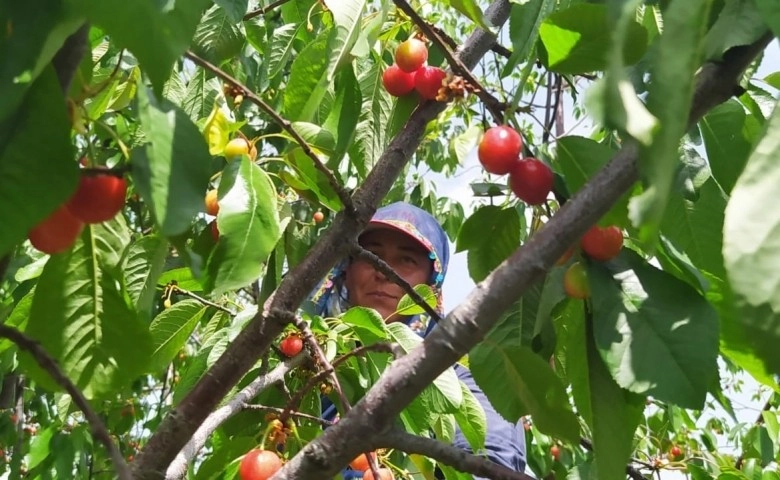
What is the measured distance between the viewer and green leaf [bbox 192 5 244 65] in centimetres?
115

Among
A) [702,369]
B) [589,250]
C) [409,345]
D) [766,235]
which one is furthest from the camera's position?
[409,345]

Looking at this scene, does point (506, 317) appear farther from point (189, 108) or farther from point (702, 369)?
point (189, 108)

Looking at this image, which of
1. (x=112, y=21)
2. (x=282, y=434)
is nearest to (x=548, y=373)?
(x=282, y=434)

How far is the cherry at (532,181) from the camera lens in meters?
0.82

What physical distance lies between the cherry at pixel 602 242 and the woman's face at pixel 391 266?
1.21 m

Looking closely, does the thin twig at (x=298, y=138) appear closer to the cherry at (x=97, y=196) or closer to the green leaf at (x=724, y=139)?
the cherry at (x=97, y=196)

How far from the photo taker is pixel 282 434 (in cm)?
97

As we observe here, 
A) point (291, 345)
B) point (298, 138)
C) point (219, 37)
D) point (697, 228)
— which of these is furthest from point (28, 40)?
point (291, 345)

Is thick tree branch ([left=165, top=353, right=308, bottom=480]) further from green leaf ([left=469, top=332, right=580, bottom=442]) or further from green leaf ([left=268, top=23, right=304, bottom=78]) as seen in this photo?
green leaf ([left=268, top=23, right=304, bottom=78])

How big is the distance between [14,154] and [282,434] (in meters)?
0.59

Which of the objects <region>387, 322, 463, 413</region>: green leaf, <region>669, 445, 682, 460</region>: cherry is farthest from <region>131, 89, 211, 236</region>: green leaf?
<region>669, 445, 682, 460</region>: cherry

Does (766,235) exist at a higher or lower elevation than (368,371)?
lower

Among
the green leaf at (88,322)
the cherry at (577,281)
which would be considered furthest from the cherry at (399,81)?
the green leaf at (88,322)

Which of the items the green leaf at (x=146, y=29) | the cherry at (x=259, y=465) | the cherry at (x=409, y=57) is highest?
the cherry at (x=409, y=57)
